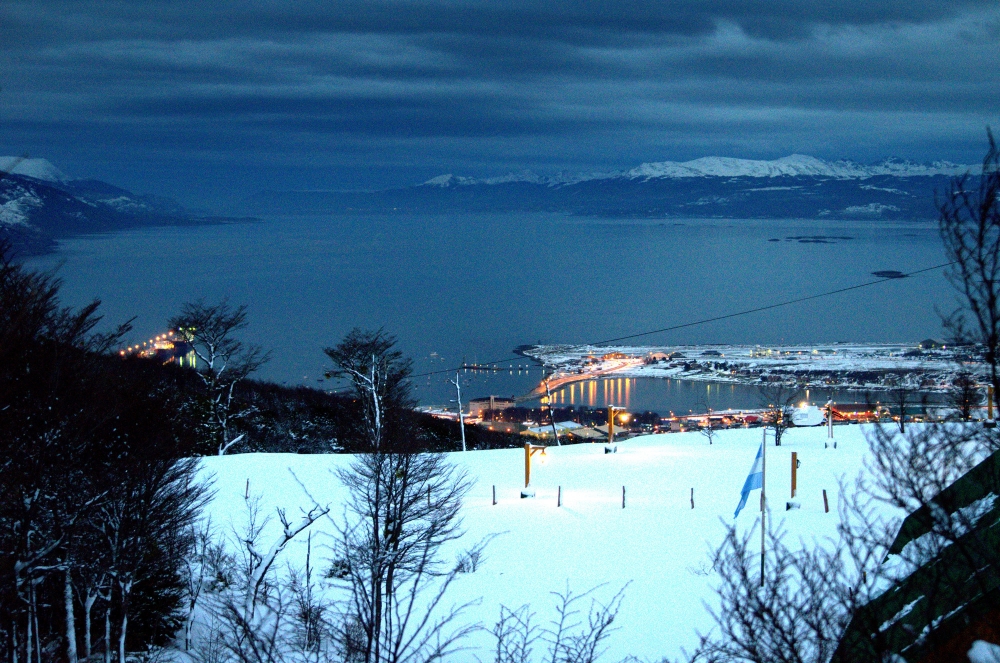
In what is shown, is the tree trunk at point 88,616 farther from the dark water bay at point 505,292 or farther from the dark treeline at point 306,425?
the dark water bay at point 505,292

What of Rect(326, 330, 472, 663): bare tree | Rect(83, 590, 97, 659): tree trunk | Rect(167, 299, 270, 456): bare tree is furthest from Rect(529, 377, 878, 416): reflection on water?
Rect(83, 590, 97, 659): tree trunk

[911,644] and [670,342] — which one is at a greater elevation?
[670,342]

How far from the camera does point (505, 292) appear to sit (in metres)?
108

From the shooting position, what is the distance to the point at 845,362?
58.5 m

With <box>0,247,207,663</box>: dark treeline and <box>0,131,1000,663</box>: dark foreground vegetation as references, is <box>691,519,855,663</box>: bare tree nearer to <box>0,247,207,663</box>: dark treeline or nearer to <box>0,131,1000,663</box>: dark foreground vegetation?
<box>0,131,1000,663</box>: dark foreground vegetation

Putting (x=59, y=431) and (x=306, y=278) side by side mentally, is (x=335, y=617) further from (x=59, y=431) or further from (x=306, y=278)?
(x=306, y=278)

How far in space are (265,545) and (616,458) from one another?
11688mm

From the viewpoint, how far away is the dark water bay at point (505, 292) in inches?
2697

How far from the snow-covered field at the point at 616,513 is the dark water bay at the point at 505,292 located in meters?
29.0

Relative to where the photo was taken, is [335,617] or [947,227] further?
[335,617]

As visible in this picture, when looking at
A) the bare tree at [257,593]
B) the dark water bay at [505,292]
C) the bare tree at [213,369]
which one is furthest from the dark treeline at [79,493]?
the dark water bay at [505,292]

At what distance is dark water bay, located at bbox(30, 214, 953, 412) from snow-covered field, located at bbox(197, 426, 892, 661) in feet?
95.2

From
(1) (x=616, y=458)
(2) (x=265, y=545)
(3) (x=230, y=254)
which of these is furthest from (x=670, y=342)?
(3) (x=230, y=254)

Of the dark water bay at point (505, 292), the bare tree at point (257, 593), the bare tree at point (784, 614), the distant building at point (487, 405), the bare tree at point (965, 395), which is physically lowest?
the bare tree at point (257, 593)
